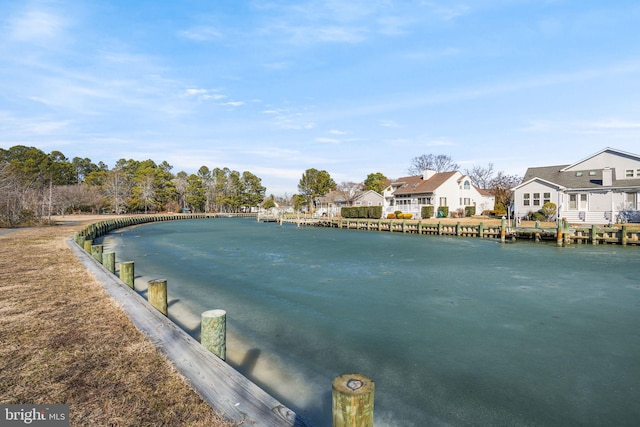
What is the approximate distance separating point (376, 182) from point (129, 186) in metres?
51.2

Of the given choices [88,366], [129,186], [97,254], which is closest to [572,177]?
[97,254]

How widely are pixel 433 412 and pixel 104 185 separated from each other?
81.5m

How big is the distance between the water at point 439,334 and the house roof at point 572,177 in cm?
1528

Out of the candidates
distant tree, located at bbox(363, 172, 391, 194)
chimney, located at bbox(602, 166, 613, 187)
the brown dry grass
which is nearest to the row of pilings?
the brown dry grass

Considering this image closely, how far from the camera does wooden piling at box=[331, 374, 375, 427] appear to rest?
254cm

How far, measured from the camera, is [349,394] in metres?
2.54

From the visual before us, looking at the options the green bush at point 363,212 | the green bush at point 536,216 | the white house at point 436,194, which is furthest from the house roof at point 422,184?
the green bush at point 536,216

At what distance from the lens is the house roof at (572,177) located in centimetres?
2656

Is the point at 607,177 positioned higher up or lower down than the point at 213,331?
higher up

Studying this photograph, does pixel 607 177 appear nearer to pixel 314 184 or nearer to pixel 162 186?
pixel 314 184

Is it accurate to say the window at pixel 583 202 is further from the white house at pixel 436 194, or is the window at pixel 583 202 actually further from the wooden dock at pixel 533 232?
the white house at pixel 436 194

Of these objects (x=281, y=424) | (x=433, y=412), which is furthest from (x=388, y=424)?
(x=281, y=424)

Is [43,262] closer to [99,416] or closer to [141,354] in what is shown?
[141,354]

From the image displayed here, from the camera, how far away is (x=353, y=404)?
2537 mm
